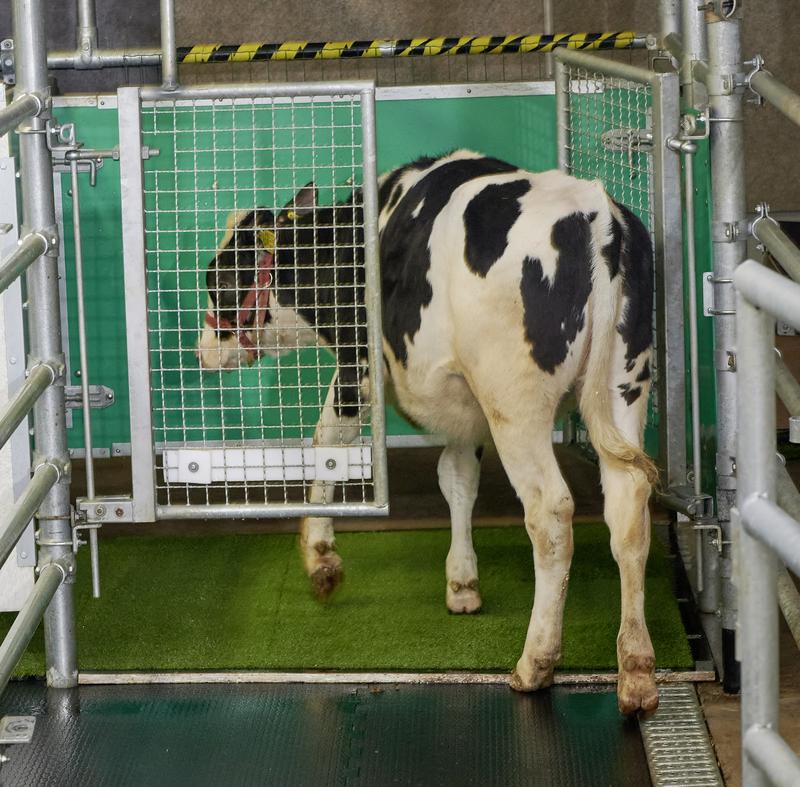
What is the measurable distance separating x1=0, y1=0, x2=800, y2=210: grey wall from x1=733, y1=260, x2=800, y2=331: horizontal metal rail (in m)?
9.94

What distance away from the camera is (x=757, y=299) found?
1755 millimetres

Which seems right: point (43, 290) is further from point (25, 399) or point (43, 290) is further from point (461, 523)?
point (461, 523)

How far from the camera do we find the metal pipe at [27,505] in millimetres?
2943

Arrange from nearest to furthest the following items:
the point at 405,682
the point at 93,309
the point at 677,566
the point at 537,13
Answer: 1. the point at 405,682
2. the point at 677,566
3. the point at 93,309
4. the point at 537,13

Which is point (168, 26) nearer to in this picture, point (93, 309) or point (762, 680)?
point (93, 309)

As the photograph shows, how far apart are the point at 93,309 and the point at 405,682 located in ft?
7.87

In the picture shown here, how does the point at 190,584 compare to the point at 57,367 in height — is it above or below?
below

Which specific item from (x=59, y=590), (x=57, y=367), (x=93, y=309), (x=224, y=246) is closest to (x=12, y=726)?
(x=59, y=590)

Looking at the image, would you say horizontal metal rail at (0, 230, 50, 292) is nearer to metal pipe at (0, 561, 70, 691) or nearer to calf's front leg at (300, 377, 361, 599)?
metal pipe at (0, 561, 70, 691)

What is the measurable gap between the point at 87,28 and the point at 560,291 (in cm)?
245

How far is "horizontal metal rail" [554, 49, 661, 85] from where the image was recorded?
159 inches

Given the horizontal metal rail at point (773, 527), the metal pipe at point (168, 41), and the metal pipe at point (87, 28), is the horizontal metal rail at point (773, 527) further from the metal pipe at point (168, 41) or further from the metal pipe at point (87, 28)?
the metal pipe at point (87, 28)

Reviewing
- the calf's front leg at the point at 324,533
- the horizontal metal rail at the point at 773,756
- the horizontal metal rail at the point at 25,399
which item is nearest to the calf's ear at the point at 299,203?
the calf's front leg at the point at 324,533

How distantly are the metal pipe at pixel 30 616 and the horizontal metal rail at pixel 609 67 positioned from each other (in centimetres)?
232
